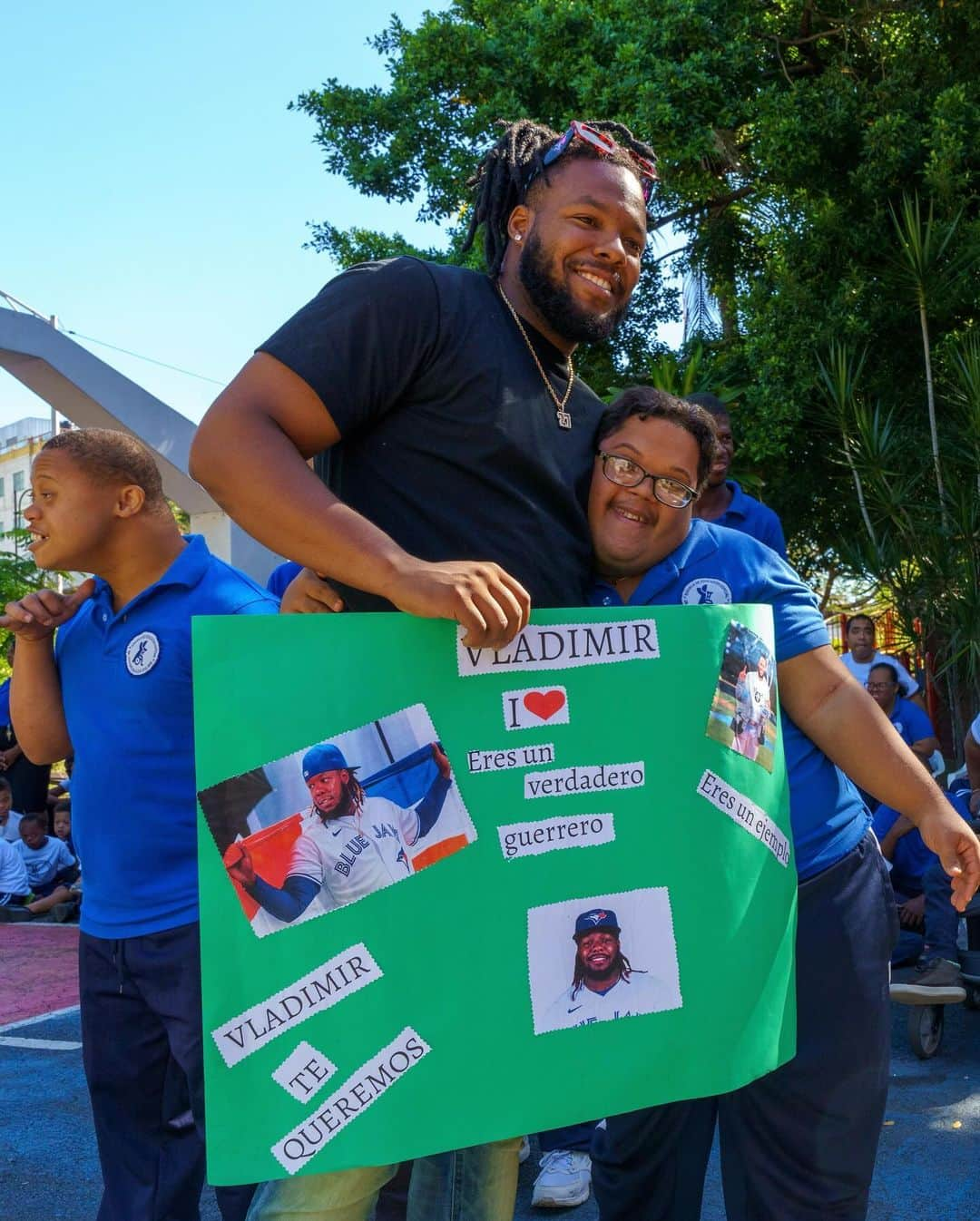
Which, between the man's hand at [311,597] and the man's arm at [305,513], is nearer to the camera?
the man's arm at [305,513]

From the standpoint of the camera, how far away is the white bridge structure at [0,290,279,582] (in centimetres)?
1253

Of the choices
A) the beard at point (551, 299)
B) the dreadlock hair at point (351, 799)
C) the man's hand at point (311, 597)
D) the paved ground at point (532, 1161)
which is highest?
the beard at point (551, 299)

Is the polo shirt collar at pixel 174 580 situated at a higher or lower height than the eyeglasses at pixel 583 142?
lower

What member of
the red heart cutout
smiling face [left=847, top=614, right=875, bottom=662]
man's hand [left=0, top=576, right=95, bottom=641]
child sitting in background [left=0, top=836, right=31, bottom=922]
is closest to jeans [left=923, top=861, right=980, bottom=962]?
smiling face [left=847, top=614, right=875, bottom=662]

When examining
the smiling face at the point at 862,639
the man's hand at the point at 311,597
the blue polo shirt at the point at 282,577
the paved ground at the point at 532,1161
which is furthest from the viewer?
the smiling face at the point at 862,639

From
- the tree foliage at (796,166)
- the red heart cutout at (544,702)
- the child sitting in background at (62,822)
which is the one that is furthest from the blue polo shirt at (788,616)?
the child sitting in background at (62,822)

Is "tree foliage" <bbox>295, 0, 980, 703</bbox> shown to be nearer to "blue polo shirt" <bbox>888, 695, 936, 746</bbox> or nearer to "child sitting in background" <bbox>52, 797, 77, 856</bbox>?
"blue polo shirt" <bbox>888, 695, 936, 746</bbox>

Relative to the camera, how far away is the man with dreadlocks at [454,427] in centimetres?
165

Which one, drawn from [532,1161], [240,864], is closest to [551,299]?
[240,864]

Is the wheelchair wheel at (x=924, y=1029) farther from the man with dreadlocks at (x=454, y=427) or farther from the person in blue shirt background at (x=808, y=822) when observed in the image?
the man with dreadlocks at (x=454, y=427)

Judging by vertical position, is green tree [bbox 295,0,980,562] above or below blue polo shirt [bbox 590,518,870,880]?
above

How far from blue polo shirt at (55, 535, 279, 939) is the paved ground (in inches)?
57.6

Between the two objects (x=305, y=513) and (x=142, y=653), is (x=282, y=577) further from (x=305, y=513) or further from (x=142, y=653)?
A: (x=305, y=513)

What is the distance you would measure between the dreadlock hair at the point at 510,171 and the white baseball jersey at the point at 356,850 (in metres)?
0.99
